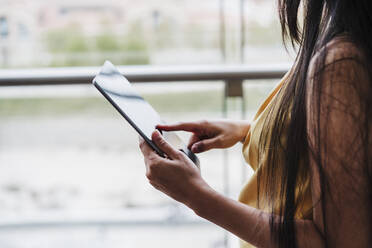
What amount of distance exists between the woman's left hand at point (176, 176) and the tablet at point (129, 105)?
0.12 feet

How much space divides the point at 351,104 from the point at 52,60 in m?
1.60

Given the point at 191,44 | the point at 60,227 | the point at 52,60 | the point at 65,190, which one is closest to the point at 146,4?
the point at 191,44

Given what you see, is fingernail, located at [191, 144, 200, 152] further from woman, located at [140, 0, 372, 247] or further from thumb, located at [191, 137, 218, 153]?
woman, located at [140, 0, 372, 247]

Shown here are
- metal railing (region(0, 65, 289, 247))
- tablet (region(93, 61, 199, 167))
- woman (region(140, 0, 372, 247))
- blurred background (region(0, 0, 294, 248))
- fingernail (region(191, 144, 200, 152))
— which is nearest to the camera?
woman (region(140, 0, 372, 247))

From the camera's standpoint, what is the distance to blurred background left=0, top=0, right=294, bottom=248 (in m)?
1.92

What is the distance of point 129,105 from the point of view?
1015mm

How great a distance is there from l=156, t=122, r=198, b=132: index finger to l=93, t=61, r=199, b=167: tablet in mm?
15

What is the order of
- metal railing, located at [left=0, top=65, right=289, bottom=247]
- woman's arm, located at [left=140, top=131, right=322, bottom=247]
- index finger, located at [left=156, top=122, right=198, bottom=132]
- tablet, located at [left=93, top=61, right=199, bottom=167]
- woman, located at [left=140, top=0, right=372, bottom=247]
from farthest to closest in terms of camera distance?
metal railing, located at [left=0, top=65, right=289, bottom=247]
index finger, located at [left=156, top=122, right=198, bottom=132]
tablet, located at [left=93, top=61, right=199, bottom=167]
woman's arm, located at [left=140, top=131, right=322, bottom=247]
woman, located at [left=140, top=0, right=372, bottom=247]

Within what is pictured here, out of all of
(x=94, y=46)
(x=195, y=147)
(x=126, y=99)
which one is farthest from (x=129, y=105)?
(x=94, y=46)

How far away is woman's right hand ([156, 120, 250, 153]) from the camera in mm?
1169

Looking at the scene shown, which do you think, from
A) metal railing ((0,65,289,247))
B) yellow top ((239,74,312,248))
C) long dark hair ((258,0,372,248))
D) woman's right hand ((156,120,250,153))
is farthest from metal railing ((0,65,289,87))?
long dark hair ((258,0,372,248))

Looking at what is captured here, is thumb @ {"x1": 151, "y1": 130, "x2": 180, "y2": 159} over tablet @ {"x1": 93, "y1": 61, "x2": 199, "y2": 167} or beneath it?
beneath

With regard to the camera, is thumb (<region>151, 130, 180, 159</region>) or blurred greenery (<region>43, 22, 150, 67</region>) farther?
blurred greenery (<region>43, 22, 150, 67</region>)

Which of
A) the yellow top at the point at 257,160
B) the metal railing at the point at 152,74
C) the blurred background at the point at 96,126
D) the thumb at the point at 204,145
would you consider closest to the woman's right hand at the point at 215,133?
the thumb at the point at 204,145
